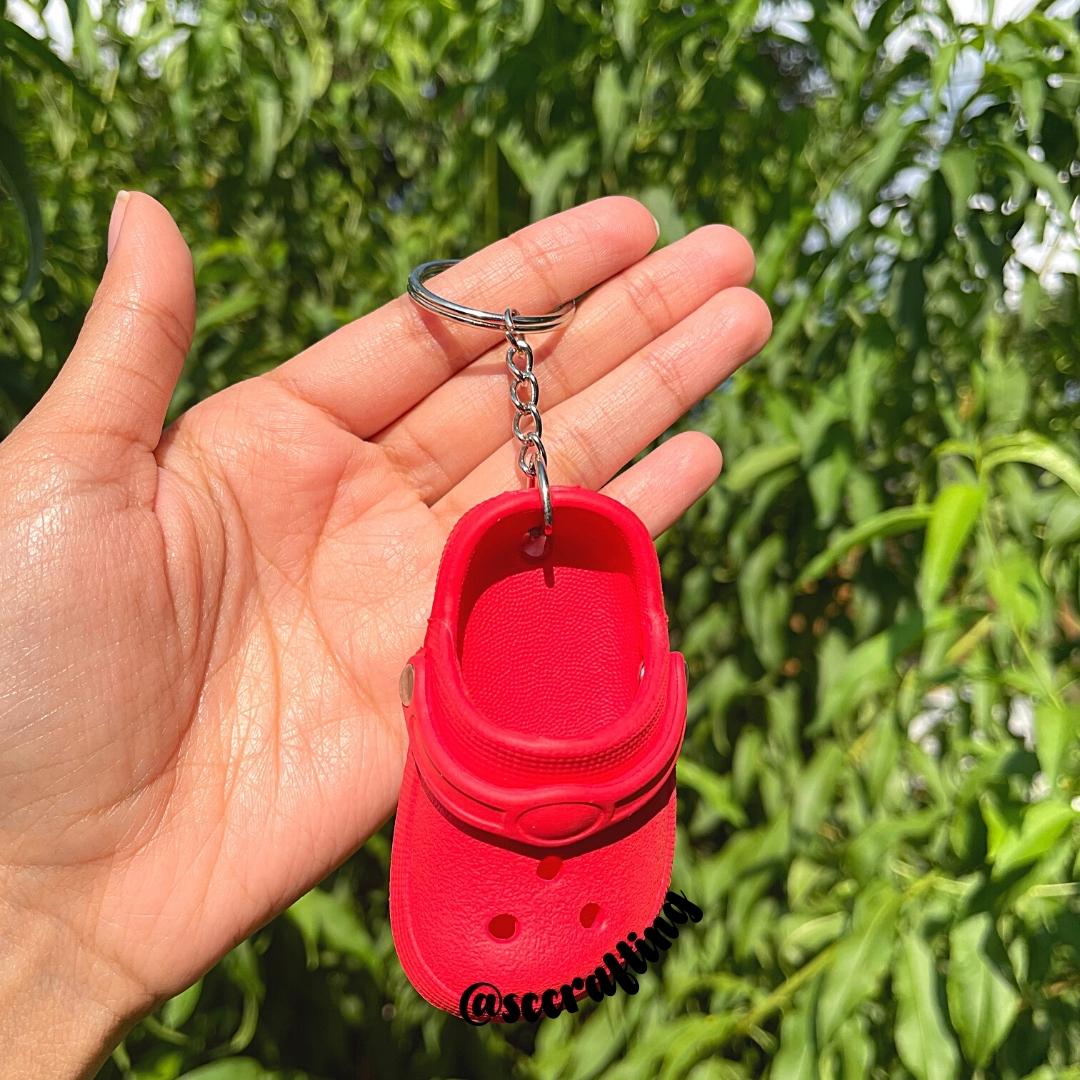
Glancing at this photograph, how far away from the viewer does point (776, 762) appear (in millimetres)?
→ 1646

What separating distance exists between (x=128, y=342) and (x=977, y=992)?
1056 millimetres

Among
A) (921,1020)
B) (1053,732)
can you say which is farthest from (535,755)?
(921,1020)

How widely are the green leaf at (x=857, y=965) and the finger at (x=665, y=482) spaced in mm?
497

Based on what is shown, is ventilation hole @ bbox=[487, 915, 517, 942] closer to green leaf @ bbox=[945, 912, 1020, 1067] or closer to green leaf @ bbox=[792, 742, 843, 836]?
green leaf @ bbox=[945, 912, 1020, 1067]

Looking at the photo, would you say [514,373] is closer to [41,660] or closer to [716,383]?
[716,383]

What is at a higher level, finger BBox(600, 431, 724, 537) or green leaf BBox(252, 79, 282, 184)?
green leaf BBox(252, 79, 282, 184)

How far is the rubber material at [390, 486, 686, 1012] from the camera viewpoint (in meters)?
0.84

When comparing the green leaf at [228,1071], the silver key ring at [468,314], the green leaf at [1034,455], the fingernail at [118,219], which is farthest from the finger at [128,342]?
the green leaf at [1034,455]

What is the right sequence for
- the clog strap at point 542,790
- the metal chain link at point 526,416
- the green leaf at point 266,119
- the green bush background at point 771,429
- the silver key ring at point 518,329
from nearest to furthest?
the clog strap at point 542,790 → the metal chain link at point 526,416 → the silver key ring at point 518,329 → the green bush background at point 771,429 → the green leaf at point 266,119

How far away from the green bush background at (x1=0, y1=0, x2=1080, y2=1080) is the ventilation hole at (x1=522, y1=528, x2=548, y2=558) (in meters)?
0.44

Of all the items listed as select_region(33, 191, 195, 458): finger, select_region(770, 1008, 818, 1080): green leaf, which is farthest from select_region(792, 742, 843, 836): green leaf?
select_region(33, 191, 195, 458): finger

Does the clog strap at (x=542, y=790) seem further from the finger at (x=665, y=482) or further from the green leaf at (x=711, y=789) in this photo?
the green leaf at (x=711, y=789)

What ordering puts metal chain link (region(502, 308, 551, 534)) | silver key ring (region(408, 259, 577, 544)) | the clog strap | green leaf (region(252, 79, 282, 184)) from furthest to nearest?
green leaf (region(252, 79, 282, 184)) < silver key ring (region(408, 259, 577, 544)) < metal chain link (region(502, 308, 551, 534)) < the clog strap

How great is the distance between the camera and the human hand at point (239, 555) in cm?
95
